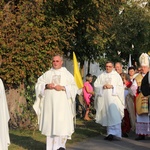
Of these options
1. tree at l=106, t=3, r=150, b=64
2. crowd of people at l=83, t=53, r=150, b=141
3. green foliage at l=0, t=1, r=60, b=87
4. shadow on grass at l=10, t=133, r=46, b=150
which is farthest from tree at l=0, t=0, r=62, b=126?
tree at l=106, t=3, r=150, b=64

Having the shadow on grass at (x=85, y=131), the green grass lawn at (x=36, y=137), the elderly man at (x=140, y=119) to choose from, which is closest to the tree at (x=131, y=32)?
the shadow on grass at (x=85, y=131)

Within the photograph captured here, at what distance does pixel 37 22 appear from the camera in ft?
46.2

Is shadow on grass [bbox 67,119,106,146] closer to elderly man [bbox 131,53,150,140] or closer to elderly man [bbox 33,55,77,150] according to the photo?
elderly man [bbox 131,53,150,140]

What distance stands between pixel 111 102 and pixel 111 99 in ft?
0.28

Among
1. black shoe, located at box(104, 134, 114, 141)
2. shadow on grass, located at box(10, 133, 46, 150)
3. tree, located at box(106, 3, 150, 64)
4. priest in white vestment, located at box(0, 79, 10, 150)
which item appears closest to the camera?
priest in white vestment, located at box(0, 79, 10, 150)

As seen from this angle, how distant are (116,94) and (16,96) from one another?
355 cm

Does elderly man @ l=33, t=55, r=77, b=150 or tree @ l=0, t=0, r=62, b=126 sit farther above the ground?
tree @ l=0, t=0, r=62, b=126

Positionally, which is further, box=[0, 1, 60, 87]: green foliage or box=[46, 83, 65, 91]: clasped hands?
box=[0, 1, 60, 87]: green foliage

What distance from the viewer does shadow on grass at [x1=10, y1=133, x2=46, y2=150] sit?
10984 millimetres

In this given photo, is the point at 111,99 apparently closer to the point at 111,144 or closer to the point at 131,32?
the point at 111,144

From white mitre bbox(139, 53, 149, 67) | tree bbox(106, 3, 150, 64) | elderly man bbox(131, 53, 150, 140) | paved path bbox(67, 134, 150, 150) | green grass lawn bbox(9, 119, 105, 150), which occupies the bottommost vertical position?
paved path bbox(67, 134, 150, 150)

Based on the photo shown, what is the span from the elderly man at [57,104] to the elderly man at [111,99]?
2.70 metres

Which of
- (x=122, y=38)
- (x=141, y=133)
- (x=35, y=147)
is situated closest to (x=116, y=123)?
(x=141, y=133)

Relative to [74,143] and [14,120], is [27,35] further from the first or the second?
[74,143]
